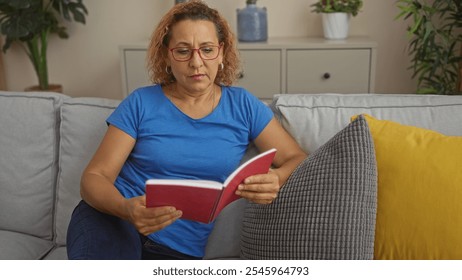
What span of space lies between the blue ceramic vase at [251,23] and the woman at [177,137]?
4.92 feet

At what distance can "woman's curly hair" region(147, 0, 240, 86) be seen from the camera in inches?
55.7

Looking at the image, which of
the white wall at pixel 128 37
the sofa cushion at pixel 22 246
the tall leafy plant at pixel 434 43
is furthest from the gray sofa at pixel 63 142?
the white wall at pixel 128 37

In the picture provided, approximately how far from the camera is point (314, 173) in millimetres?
1273

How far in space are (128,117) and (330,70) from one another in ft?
5.65

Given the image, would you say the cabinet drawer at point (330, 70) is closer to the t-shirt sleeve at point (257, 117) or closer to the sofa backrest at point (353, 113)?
the sofa backrest at point (353, 113)

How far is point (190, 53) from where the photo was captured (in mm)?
1389

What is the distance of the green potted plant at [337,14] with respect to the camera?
2969mm

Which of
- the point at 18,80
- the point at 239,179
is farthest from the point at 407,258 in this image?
the point at 18,80

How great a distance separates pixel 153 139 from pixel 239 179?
401 mm

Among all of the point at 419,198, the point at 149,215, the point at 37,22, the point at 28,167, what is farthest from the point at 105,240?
the point at 37,22

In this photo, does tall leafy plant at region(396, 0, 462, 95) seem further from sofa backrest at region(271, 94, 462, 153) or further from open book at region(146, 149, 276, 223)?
open book at region(146, 149, 276, 223)

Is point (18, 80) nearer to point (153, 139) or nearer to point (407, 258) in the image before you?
point (153, 139)

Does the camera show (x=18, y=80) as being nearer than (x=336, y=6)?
No

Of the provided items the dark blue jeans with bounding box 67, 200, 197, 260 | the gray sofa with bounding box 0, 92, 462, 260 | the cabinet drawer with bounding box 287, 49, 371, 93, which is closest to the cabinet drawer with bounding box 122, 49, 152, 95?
the cabinet drawer with bounding box 287, 49, 371, 93
